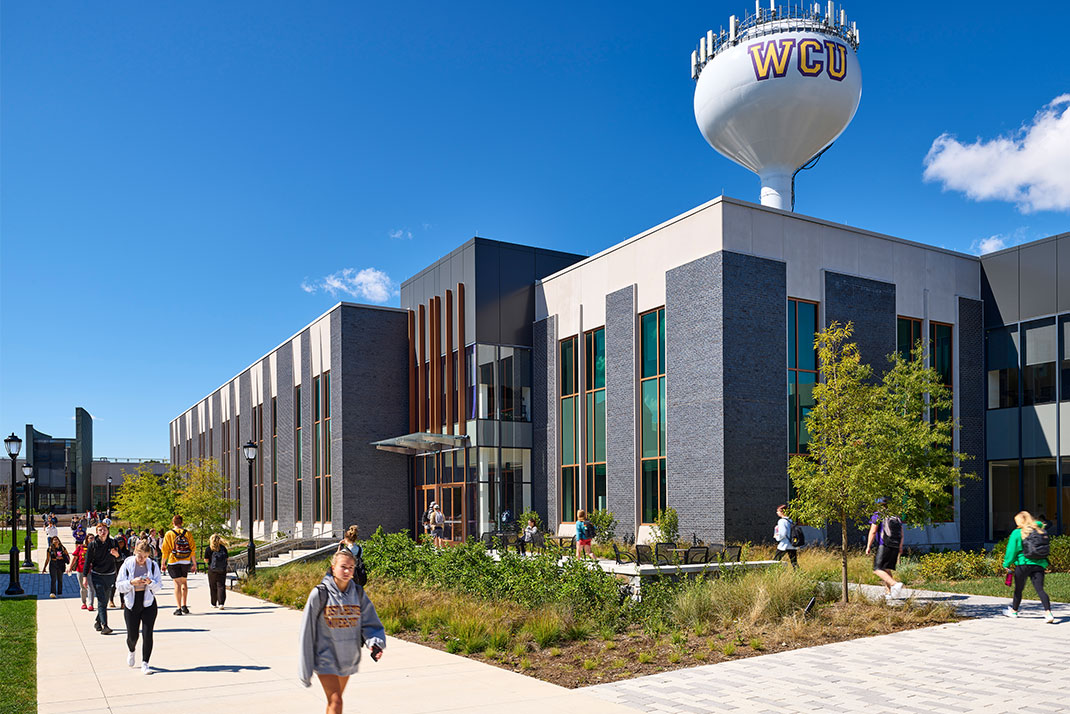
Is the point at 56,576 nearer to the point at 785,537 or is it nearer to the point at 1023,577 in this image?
the point at 785,537

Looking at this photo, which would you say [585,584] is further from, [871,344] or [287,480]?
[287,480]

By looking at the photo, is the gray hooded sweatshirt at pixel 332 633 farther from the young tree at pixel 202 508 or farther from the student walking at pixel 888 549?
the young tree at pixel 202 508

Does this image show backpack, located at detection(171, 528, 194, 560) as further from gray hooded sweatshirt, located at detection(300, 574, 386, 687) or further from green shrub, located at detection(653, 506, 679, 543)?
gray hooded sweatshirt, located at detection(300, 574, 386, 687)

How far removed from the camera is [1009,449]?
2925cm

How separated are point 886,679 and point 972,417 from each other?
2274 cm

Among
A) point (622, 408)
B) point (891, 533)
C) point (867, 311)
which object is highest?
point (867, 311)

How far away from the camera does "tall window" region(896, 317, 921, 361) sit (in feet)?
92.7

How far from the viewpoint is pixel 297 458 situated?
44.4 metres

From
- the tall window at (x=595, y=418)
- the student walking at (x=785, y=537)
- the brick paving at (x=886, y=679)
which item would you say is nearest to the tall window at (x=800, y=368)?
the student walking at (x=785, y=537)

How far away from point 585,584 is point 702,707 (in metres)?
5.61

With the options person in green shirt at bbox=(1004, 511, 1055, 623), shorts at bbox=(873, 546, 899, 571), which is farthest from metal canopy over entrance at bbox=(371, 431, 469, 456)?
person in green shirt at bbox=(1004, 511, 1055, 623)

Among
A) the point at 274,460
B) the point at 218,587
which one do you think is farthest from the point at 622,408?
the point at 274,460

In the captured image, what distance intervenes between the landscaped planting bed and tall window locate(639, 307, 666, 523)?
1056cm

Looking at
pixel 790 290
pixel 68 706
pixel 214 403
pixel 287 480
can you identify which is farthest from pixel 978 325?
pixel 214 403
